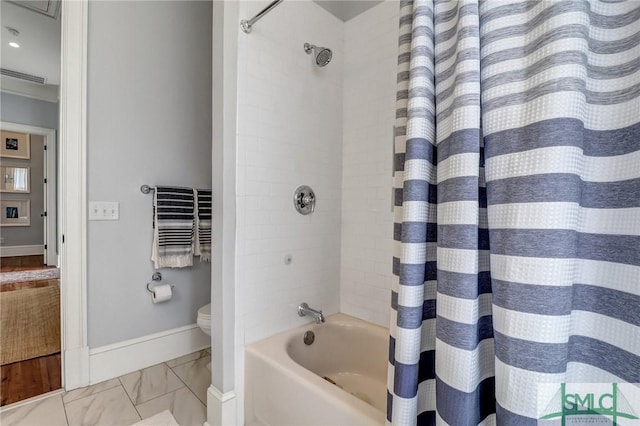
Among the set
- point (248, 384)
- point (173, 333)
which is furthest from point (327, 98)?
point (173, 333)

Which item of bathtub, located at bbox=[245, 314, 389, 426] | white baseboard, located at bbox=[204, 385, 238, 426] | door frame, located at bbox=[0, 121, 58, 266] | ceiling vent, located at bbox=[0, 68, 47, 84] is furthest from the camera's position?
door frame, located at bbox=[0, 121, 58, 266]

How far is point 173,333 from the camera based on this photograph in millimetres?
2275

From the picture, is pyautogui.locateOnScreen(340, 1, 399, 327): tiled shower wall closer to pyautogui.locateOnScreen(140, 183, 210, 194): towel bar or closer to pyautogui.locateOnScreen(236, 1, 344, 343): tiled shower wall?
pyautogui.locateOnScreen(236, 1, 344, 343): tiled shower wall

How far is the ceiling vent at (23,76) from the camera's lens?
4.09 metres

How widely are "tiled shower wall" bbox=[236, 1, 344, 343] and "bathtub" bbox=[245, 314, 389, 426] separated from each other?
137 millimetres

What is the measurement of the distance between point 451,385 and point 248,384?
46.0 inches

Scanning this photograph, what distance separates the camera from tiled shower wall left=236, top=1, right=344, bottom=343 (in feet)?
5.23

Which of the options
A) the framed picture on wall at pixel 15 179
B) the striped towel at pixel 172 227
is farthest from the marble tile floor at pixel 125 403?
the framed picture on wall at pixel 15 179

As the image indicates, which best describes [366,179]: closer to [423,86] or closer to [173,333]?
[423,86]

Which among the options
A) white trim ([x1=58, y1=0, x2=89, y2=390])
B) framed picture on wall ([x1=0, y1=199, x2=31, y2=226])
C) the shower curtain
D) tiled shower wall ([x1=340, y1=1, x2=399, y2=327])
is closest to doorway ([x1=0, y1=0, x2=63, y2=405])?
framed picture on wall ([x1=0, y1=199, x2=31, y2=226])

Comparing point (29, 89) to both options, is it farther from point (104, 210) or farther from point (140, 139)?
point (104, 210)

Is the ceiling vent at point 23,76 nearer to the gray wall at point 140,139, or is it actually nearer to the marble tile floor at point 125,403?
the gray wall at point 140,139

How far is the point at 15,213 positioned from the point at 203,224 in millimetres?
5885

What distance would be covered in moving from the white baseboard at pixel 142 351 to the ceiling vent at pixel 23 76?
4453mm
